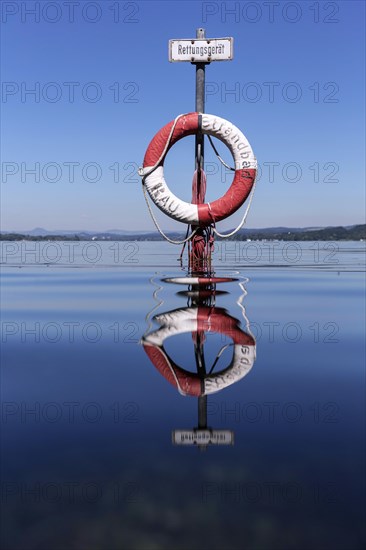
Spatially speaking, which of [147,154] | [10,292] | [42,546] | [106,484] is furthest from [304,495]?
[147,154]

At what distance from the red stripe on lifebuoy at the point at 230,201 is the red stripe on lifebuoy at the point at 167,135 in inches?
44.0

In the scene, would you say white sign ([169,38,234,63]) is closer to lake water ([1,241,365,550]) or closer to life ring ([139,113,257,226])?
life ring ([139,113,257,226])

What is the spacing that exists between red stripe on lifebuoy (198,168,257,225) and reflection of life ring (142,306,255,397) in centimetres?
367

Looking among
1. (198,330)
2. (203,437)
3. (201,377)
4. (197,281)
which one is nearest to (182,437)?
(203,437)

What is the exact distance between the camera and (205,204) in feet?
29.8

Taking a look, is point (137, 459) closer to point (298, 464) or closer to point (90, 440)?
point (90, 440)

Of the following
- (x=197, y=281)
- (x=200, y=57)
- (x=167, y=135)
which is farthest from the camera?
(x=167, y=135)

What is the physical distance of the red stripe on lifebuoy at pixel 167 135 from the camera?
8922 millimetres

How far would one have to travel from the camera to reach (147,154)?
30.1 ft

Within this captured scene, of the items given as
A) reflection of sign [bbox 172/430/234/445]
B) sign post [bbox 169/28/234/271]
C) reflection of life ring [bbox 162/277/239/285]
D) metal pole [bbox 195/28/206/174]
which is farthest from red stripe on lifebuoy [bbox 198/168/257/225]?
reflection of sign [bbox 172/430/234/445]

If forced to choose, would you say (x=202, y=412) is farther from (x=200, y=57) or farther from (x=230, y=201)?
(x=200, y=57)

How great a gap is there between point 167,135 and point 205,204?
138 centimetres

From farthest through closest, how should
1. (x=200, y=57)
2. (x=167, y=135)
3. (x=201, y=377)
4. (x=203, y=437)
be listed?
(x=167, y=135), (x=200, y=57), (x=201, y=377), (x=203, y=437)

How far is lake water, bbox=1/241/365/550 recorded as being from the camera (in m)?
1.46
